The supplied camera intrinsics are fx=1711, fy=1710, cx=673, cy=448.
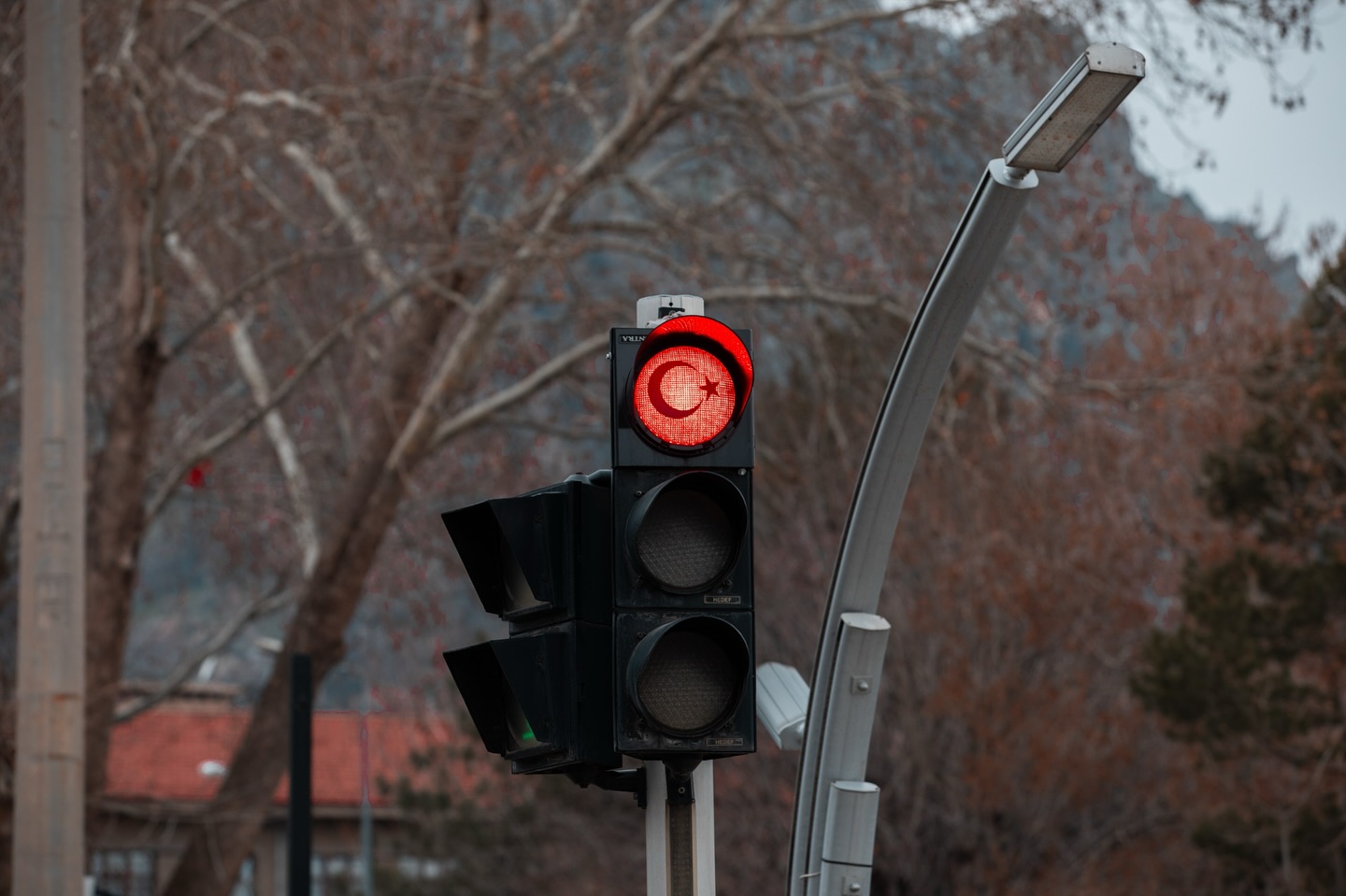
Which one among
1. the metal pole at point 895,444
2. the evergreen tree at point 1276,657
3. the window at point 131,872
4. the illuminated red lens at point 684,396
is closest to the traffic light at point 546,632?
the illuminated red lens at point 684,396

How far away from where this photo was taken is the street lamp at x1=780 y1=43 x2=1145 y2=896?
13.5 feet

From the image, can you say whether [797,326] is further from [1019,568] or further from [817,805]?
[817,805]

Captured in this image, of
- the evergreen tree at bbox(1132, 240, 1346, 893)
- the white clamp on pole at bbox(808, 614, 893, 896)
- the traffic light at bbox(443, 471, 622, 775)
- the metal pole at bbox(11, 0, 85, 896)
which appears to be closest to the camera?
the traffic light at bbox(443, 471, 622, 775)

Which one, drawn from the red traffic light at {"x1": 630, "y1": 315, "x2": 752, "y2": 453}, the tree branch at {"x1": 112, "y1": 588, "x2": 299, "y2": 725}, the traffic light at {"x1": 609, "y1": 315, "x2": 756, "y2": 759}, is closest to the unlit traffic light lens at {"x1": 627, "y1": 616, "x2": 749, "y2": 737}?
the traffic light at {"x1": 609, "y1": 315, "x2": 756, "y2": 759}

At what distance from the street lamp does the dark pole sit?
2854mm

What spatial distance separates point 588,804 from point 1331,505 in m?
11.9

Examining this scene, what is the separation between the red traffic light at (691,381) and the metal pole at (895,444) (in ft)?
1.38

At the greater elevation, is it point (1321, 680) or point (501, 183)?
point (501, 183)

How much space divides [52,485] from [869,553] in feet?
13.5

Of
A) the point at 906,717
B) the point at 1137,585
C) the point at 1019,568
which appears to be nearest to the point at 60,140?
the point at 906,717

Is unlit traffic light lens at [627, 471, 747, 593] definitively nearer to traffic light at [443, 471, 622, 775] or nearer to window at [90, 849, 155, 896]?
traffic light at [443, 471, 622, 775]

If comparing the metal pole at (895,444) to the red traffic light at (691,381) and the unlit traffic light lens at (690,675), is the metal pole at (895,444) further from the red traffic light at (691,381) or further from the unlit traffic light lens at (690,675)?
the unlit traffic light lens at (690,675)

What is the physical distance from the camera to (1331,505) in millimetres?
20359

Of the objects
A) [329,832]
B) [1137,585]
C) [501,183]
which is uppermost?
[501,183]
